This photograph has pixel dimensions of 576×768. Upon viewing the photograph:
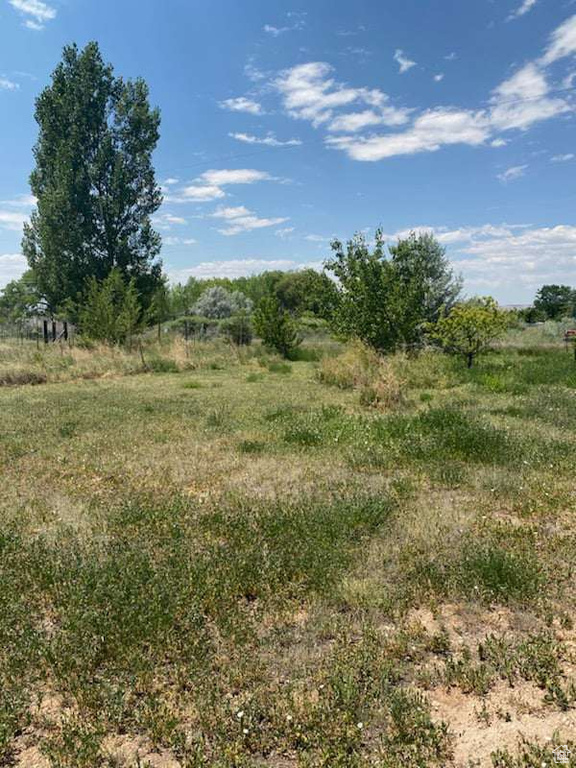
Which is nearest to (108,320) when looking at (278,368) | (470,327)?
(278,368)

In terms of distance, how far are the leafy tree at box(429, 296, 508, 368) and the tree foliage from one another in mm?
787

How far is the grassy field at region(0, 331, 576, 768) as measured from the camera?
2.14 m

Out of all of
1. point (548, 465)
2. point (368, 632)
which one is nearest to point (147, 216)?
point (548, 465)

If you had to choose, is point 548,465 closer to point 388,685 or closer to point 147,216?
point 388,685

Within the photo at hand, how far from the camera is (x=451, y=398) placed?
35.8ft

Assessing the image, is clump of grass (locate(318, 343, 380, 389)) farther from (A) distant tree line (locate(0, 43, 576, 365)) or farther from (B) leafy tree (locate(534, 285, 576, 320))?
(B) leafy tree (locate(534, 285, 576, 320))

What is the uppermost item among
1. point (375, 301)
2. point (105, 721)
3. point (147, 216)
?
point (147, 216)

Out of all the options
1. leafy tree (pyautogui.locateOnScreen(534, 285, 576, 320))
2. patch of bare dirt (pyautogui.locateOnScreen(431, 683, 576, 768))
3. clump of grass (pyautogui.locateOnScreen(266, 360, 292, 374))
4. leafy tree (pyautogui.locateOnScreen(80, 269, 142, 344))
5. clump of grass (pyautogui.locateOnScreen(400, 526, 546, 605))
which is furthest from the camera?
leafy tree (pyautogui.locateOnScreen(534, 285, 576, 320))

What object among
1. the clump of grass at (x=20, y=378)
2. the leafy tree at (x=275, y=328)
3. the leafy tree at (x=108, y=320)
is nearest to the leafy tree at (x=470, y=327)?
the leafy tree at (x=275, y=328)

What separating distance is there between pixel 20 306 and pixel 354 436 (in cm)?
5211

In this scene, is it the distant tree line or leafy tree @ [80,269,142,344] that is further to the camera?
the distant tree line

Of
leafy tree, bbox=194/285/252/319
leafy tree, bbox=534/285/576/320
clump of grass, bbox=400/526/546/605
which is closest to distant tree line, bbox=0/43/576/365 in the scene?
leafy tree, bbox=194/285/252/319

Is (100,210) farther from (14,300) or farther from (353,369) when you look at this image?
(14,300)

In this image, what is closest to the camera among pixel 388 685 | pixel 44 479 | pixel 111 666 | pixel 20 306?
pixel 388 685
